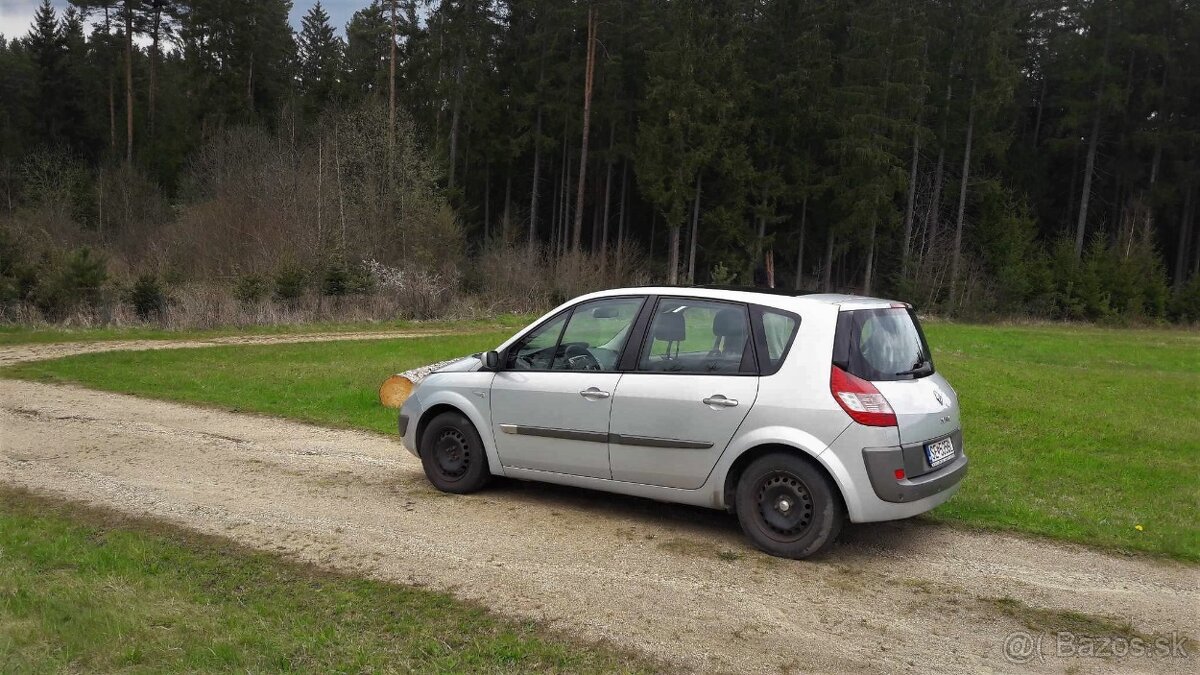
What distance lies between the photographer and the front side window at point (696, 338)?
5.84 metres

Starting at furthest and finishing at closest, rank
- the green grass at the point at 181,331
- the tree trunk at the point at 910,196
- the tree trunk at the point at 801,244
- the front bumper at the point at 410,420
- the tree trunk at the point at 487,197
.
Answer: the tree trunk at the point at 487,197 < the tree trunk at the point at 801,244 < the tree trunk at the point at 910,196 < the green grass at the point at 181,331 < the front bumper at the point at 410,420

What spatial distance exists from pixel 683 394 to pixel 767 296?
3.19ft

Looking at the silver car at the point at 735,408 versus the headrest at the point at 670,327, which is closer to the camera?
the silver car at the point at 735,408

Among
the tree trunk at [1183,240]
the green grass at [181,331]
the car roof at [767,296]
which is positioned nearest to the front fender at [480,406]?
the car roof at [767,296]

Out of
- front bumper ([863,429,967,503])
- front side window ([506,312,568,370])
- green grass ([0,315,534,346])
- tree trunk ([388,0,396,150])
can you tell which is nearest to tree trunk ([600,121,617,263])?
tree trunk ([388,0,396,150])

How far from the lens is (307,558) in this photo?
5375 mm

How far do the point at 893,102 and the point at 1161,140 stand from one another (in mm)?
15419

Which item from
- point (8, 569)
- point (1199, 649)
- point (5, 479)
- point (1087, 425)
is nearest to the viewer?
point (1199, 649)

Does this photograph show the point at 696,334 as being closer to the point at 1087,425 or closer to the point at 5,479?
the point at 5,479

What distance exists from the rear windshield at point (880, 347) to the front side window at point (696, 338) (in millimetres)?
673

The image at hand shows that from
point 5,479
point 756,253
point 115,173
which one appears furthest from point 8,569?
point 115,173

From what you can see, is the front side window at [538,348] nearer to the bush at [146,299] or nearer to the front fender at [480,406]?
the front fender at [480,406]

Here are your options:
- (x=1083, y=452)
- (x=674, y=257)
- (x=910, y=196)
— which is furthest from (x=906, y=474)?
(x=910, y=196)

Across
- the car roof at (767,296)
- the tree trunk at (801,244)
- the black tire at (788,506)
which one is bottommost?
the black tire at (788,506)
